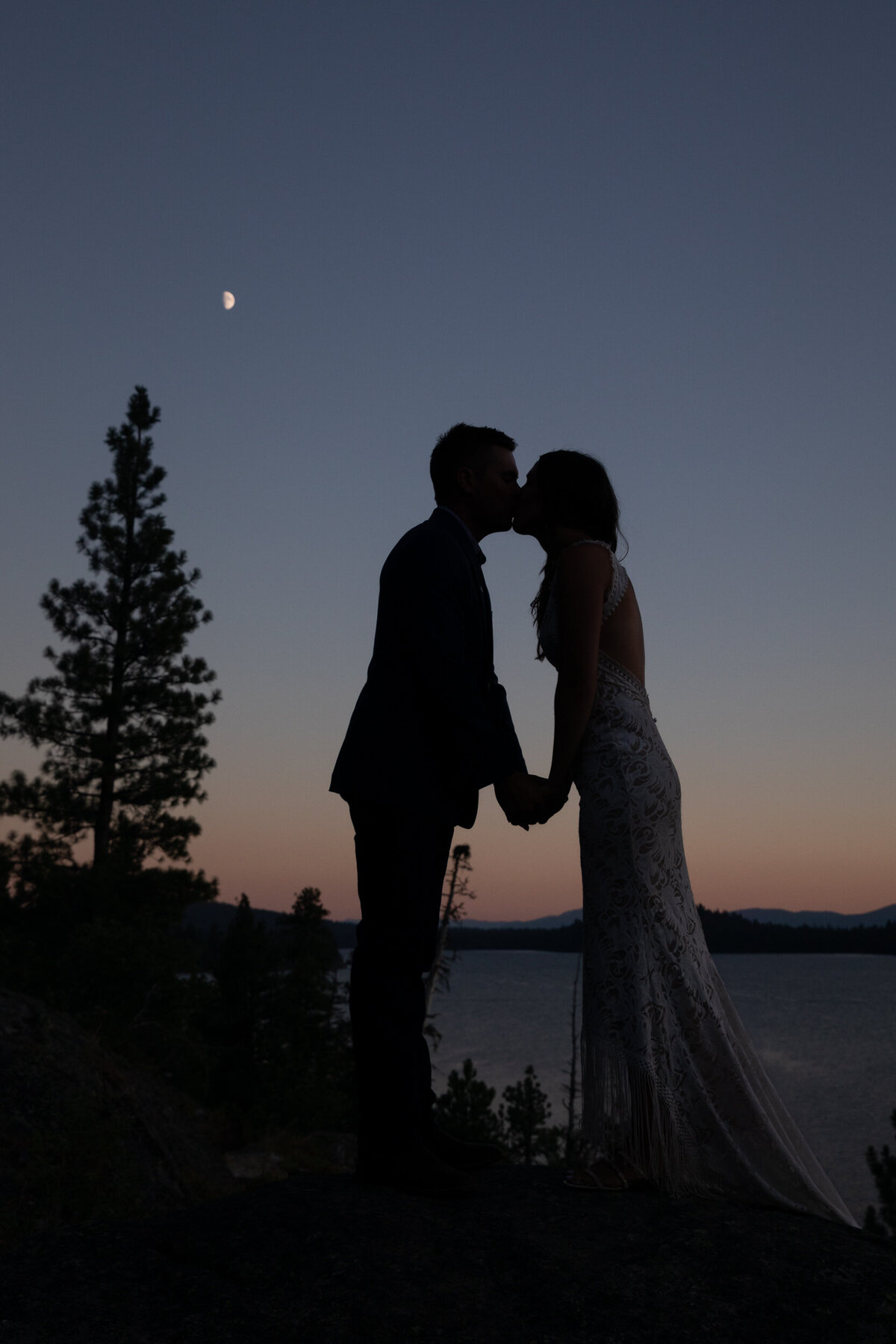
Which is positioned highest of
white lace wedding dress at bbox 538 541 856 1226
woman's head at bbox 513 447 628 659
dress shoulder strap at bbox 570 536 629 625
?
woman's head at bbox 513 447 628 659

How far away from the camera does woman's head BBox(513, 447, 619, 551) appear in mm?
3709

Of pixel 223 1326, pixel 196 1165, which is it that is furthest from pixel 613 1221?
pixel 196 1165

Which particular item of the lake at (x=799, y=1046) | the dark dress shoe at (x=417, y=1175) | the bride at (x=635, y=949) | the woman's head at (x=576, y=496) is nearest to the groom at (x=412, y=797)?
the dark dress shoe at (x=417, y=1175)

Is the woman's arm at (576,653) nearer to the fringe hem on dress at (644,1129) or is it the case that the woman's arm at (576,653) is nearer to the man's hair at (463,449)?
the man's hair at (463,449)

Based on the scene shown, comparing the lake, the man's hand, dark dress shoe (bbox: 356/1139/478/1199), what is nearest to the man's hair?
the man's hand

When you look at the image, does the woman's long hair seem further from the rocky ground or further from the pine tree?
the pine tree

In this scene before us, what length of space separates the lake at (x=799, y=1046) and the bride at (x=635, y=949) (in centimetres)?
1506

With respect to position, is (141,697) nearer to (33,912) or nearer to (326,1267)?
(33,912)

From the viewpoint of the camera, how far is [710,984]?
3428 millimetres

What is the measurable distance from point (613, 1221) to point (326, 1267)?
97cm

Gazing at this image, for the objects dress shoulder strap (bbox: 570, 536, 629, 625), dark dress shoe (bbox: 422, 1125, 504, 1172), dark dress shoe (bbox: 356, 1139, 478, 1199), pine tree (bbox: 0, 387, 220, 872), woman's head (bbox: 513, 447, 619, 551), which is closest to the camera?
dark dress shoe (bbox: 356, 1139, 478, 1199)

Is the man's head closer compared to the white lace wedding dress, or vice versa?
the white lace wedding dress

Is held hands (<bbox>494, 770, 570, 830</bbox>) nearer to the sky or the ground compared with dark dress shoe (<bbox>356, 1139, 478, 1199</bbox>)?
nearer to the sky

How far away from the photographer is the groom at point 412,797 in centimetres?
317
